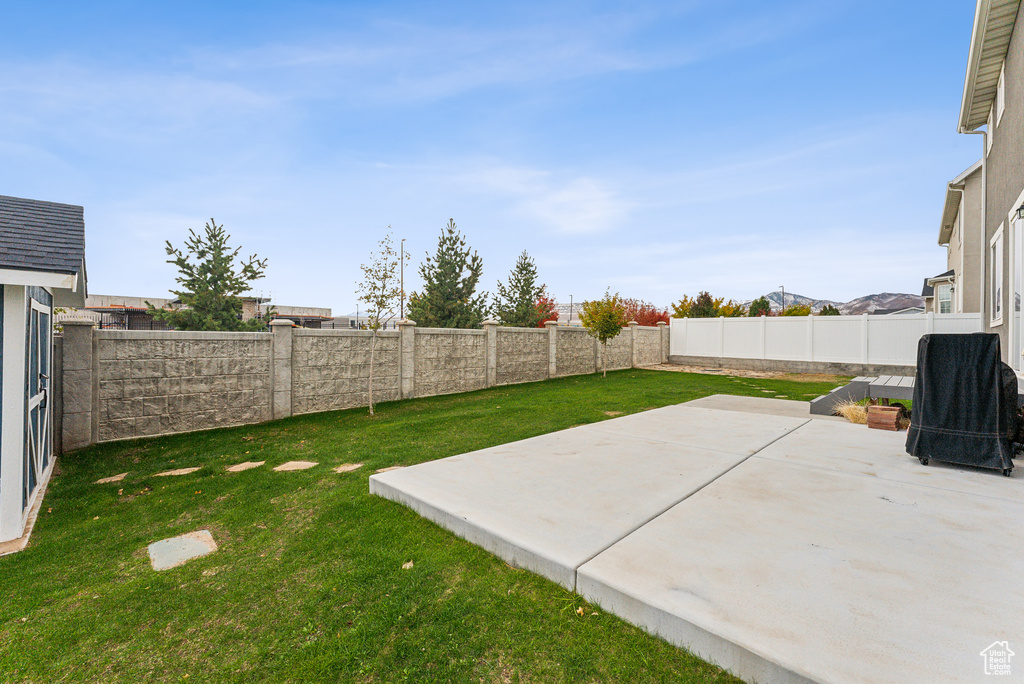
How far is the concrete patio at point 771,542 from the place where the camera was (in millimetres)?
1523

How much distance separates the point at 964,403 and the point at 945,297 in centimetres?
2256

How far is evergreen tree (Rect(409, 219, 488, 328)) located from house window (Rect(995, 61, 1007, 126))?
45.9ft

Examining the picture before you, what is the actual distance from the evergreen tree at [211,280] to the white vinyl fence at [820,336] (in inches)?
676

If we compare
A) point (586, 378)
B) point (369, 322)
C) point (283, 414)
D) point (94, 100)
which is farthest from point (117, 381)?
point (586, 378)

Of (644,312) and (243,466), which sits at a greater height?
(644,312)

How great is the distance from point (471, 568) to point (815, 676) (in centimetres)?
160

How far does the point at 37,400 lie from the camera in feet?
13.5

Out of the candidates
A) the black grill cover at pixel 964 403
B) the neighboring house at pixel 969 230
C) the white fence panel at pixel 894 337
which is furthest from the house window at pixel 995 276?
the white fence panel at pixel 894 337

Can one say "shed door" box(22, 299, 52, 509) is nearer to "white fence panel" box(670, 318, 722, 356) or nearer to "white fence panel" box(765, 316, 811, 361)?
"white fence panel" box(765, 316, 811, 361)

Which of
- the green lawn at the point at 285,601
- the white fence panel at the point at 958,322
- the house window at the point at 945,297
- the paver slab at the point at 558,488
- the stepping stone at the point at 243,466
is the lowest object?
the stepping stone at the point at 243,466

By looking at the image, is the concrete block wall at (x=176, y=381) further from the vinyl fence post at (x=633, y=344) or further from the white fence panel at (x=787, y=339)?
the white fence panel at (x=787, y=339)

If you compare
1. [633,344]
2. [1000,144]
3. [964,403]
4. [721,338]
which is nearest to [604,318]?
[633,344]

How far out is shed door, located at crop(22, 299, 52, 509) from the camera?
12.2 feet

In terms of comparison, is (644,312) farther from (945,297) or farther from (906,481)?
(906,481)
